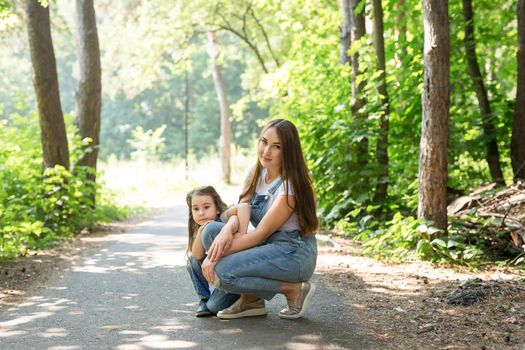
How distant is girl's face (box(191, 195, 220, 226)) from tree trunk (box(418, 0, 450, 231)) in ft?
12.1

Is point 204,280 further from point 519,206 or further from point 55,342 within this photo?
point 519,206

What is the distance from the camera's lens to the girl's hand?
4.50 metres

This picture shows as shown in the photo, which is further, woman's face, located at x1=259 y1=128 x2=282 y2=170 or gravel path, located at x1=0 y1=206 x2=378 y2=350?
woman's face, located at x1=259 y1=128 x2=282 y2=170

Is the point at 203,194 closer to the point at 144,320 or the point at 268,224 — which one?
the point at 268,224

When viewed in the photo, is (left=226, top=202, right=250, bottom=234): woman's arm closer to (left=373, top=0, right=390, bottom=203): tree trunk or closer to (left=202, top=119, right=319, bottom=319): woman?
(left=202, top=119, right=319, bottom=319): woman

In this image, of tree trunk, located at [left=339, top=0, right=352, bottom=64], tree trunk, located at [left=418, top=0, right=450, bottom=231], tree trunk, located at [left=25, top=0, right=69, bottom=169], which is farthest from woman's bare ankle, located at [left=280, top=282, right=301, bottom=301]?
tree trunk, located at [left=339, top=0, right=352, bottom=64]

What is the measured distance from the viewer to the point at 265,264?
4551 mm

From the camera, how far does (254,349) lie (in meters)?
4.17

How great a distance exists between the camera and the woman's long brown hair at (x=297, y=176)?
4672 mm

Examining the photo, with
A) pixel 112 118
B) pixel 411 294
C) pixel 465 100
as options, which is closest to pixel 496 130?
pixel 465 100

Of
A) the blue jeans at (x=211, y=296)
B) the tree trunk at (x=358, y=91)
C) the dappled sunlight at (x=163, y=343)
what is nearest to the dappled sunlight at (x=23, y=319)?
the dappled sunlight at (x=163, y=343)

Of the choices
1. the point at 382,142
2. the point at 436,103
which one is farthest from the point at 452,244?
the point at 382,142

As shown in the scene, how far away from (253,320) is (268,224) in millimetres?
852

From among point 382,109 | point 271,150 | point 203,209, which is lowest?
point 203,209
